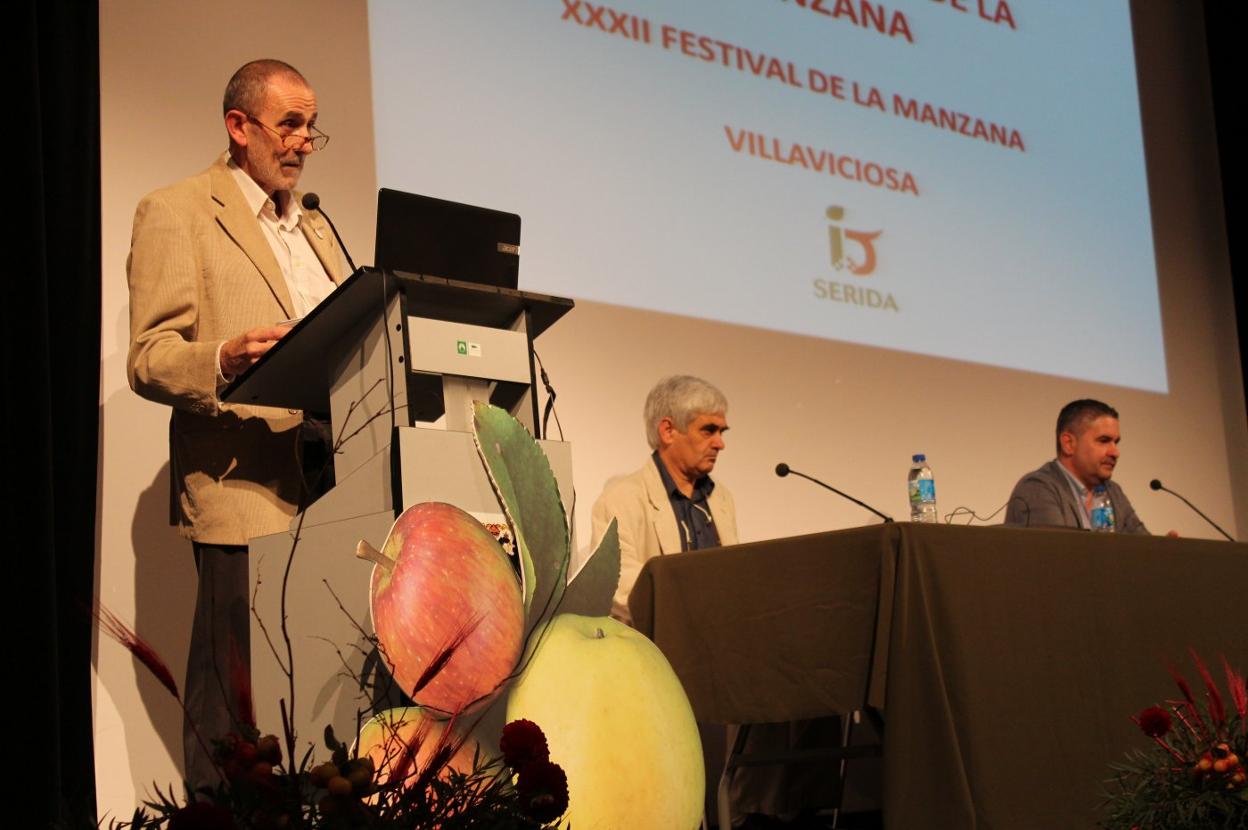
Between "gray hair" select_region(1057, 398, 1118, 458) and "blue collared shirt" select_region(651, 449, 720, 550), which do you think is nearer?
"blue collared shirt" select_region(651, 449, 720, 550)

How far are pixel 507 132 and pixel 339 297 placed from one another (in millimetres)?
1951

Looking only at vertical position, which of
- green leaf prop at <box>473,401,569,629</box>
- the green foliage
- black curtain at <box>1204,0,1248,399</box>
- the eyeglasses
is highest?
black curtain at <box>1204,0,1248,399</box>

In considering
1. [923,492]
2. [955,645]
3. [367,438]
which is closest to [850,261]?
[923,492]

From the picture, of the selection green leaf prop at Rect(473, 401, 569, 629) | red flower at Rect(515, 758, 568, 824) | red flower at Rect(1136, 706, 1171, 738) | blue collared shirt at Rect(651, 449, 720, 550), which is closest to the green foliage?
red flower at Rect(1136, 706, 1171, 738)

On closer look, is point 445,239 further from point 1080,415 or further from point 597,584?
point 1080,415

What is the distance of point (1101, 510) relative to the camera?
4.09m

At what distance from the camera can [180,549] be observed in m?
3.03

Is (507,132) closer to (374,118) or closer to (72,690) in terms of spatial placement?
(374,118)

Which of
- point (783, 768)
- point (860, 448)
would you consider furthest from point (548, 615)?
point (860, 448)

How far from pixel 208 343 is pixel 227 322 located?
191mm

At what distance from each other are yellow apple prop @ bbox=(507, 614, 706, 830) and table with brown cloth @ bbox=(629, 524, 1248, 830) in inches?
39.1

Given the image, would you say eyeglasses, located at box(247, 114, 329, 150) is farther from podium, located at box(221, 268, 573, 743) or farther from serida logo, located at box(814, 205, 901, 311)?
serida logo, located at box(814, 205, 901, 311)

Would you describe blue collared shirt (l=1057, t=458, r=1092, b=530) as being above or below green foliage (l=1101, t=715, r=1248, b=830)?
above

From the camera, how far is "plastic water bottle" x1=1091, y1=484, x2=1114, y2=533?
13.3 feet
